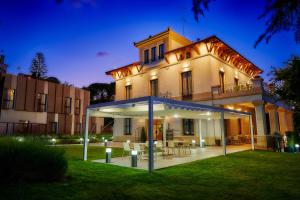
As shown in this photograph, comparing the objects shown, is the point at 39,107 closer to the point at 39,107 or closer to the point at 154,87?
the point at 39,107

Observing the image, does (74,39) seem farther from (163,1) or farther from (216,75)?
(163,1)

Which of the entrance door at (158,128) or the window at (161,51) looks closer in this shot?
the window at (161,51)

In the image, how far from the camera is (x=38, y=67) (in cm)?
4138

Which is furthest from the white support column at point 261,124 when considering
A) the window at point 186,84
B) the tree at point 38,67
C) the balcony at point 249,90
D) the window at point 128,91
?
the tree at point 38,67

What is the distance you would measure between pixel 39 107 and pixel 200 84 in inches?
764

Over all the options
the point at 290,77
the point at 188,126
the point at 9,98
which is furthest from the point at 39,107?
the point at 290,77

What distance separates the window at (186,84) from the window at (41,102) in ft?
57.6

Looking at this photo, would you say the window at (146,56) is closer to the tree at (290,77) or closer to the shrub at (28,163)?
the tree at (290,77)

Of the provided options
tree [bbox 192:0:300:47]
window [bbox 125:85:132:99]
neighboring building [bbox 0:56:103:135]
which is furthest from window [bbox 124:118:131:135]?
tree [bbox 192:0:300:47]

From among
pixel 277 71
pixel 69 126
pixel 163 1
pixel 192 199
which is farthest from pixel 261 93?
pixel 69 126

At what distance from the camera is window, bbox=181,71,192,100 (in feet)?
60.1

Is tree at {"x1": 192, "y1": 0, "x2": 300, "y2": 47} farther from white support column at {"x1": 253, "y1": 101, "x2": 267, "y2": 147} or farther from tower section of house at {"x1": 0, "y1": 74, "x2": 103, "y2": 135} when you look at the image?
tower section of house at {"x1": 0, "y1": 74, "x2": 103, "y2": 135}

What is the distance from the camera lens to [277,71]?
36.5ft

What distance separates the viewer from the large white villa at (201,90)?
1494cm
